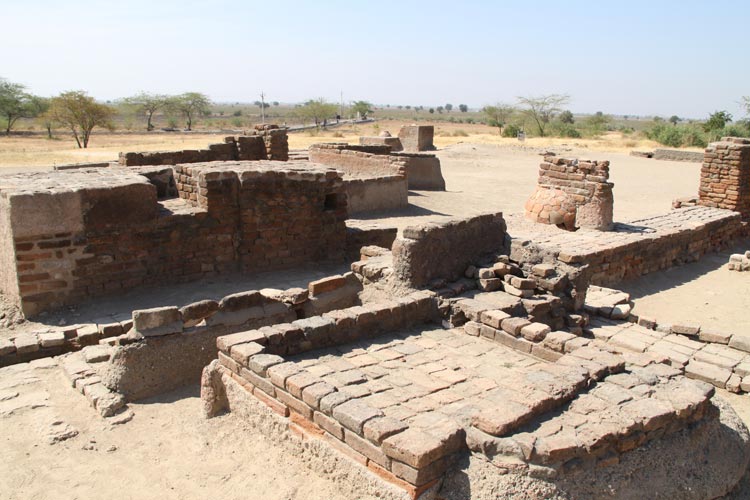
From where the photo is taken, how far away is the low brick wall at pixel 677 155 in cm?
2753

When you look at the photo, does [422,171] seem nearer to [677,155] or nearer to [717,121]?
[677,155]

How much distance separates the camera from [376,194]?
1387 centimetres

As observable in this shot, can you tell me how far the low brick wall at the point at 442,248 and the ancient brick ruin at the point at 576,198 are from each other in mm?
4615

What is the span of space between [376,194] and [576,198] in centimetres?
436

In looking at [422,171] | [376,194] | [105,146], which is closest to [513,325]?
[376,194]

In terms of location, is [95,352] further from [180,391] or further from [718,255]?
[718,255]

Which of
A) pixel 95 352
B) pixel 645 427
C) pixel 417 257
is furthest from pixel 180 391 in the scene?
pixel 645 427

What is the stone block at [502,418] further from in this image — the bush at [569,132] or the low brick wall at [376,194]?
the bush at [569,132]

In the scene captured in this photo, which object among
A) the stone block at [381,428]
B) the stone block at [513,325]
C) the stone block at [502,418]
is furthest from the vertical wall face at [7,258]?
the stone block at [502,418]

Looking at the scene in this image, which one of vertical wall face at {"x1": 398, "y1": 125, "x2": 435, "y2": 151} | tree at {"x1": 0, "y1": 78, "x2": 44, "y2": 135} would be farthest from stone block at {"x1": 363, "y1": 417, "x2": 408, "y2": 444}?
tree at {"x1": 0, "y1": 78, "x2": 44, "y2": 135}

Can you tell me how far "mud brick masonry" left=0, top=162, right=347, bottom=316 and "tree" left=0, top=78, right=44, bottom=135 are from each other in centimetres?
4843

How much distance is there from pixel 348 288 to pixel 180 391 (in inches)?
79.0

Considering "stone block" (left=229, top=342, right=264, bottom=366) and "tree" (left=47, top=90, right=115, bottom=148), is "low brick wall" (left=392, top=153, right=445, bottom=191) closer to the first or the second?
"stone block" (left=229, top=342, right=264, bottom=366)

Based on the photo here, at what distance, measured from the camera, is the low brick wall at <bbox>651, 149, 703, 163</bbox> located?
90.3 ft
